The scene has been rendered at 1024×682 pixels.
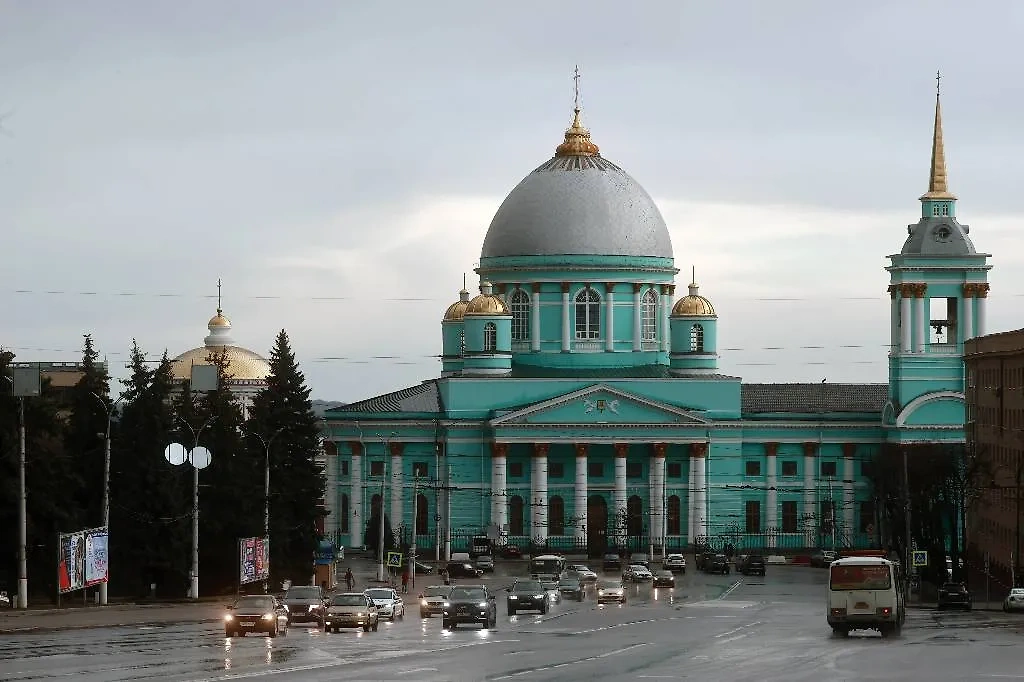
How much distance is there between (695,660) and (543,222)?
8622cm

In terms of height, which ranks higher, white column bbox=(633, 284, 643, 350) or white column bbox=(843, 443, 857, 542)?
white column bbox=(633, 284, 643, 350)

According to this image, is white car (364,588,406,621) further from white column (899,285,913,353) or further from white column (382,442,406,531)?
white column (899,285,913,353)

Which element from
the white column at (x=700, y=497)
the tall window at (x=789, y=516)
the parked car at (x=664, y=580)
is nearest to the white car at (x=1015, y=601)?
the parked car at (x=664, y=580)

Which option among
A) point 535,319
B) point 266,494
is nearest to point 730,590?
point 266,494

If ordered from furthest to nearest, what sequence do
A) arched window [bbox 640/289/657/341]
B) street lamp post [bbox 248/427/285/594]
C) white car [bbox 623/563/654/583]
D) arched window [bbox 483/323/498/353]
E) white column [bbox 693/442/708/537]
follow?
arched window [bbox 640/289/657/341] < arched window [bbox 483/323/498/353] < white column [bbox 693/442/708/537] < white car [bbox 623/563/654/583] < street lamp post [bbox 248/427/285/594]

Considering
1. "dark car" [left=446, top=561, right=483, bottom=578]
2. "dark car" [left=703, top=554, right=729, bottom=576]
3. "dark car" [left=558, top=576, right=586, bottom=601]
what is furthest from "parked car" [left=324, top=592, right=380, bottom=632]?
"dark car" [left=703, top=554, right=729, bottom=576]

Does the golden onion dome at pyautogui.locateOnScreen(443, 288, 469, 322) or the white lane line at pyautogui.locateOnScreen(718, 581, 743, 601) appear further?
the golden onion dome at pyautogui.locateOnScreen(443, 288, 469, 322)

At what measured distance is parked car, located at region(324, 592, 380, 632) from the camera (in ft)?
221

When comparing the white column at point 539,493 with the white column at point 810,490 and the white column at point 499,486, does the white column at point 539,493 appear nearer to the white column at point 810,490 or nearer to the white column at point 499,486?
the white column at point 499,486

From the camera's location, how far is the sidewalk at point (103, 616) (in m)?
65.0

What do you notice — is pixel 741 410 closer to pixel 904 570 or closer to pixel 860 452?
pixel 860 452

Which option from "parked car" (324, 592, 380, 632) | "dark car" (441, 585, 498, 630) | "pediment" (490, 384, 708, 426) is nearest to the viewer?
"parked car" (324, 592, 380, 632)

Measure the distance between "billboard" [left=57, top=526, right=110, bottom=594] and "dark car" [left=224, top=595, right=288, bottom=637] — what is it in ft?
29.1

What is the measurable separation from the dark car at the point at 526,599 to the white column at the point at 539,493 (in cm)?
4880
